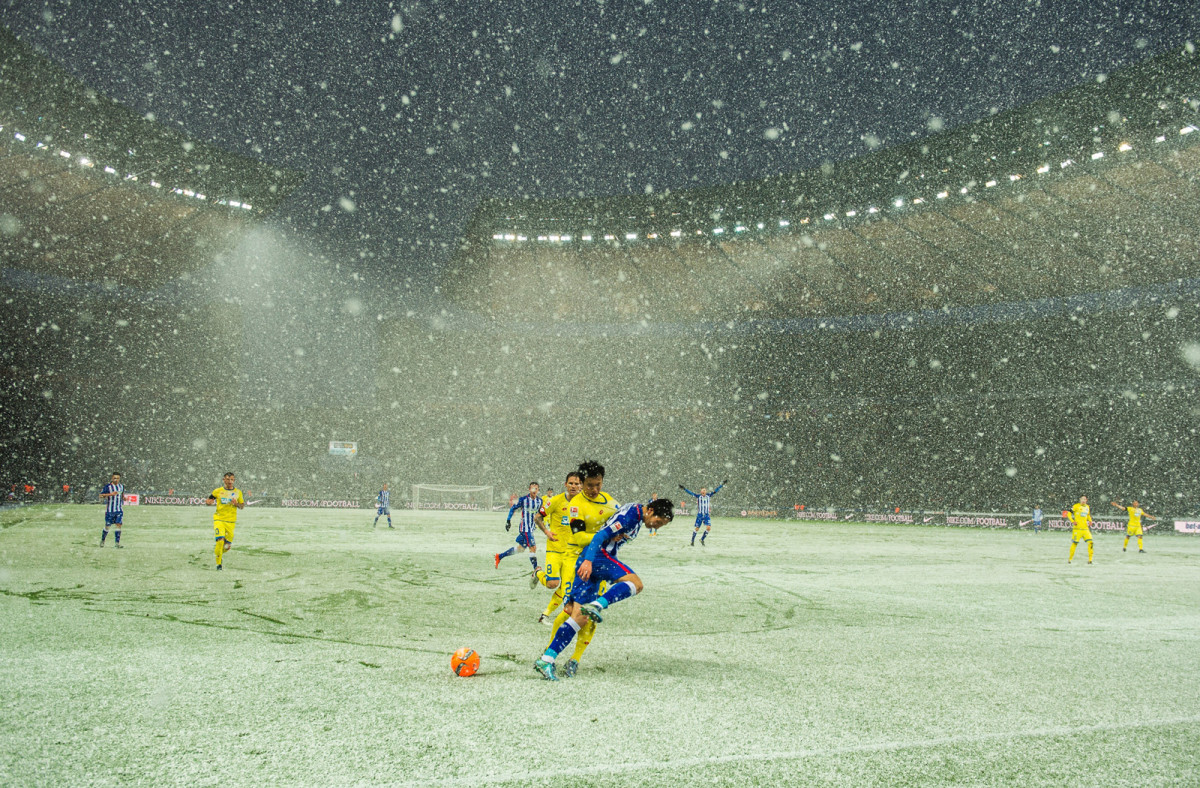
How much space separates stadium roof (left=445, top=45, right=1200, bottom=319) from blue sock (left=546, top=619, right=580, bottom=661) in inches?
1203

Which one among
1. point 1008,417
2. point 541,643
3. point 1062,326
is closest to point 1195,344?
point 1062,326

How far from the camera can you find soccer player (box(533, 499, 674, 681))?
5.33m

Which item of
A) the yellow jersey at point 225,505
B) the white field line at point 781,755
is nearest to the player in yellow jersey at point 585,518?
the white field line at point 781,755

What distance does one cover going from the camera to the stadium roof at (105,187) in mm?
28875

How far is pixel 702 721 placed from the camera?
4.29 meters

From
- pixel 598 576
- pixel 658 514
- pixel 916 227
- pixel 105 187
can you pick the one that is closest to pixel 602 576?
pixel 598 576

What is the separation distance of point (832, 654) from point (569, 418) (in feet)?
139

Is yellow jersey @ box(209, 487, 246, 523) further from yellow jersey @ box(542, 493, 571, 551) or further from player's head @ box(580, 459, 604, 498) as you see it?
player's head @ box(580, 459, 604, 498)

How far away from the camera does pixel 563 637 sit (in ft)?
17.9

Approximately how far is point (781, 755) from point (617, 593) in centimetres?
197

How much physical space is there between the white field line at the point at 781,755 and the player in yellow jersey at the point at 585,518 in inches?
81.1

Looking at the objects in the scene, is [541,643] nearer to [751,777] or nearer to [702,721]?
[702,721]

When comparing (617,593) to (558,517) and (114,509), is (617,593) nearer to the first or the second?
(558,517)

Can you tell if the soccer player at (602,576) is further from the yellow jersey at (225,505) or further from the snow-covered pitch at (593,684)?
the yellow jersey at (225,505)
